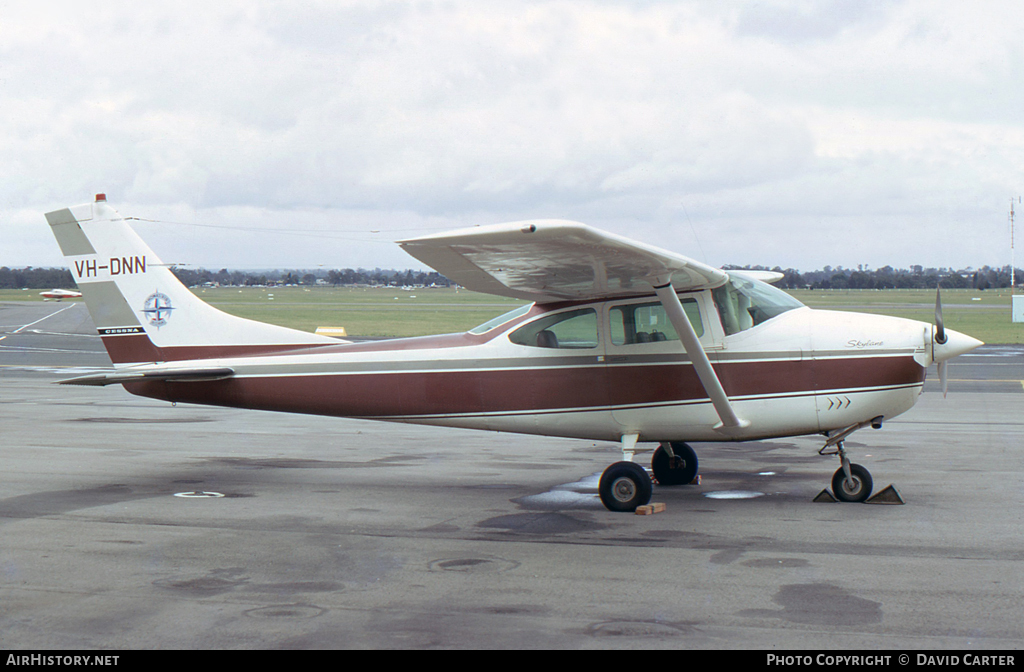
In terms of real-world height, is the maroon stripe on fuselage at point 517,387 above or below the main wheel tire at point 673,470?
above

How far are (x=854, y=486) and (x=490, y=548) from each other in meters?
4.19

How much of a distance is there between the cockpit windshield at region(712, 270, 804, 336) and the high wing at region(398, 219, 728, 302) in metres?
0.18

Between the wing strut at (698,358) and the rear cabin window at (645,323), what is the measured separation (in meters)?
0.45

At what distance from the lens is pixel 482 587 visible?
6613 mm

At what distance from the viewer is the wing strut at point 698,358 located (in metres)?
8.80

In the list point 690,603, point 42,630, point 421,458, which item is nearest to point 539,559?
point 690,603

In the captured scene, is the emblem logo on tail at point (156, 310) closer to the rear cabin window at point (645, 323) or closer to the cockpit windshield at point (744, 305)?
the rear cabin window at point (645, 323)

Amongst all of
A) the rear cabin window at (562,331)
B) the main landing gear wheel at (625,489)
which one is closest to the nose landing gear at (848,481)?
the main landing gear wheel at (625,489)

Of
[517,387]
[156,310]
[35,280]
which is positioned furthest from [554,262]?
[35,280]

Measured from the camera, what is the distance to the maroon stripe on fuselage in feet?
30.1

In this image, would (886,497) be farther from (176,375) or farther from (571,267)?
(176,375)

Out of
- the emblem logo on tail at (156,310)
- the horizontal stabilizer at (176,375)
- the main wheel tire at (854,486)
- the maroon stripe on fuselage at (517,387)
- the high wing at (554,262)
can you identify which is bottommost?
the main wheel tire at (854,486)

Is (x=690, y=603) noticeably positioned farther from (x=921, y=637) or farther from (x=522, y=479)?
(x=522, y=479)

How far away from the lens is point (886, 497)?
377 inches
